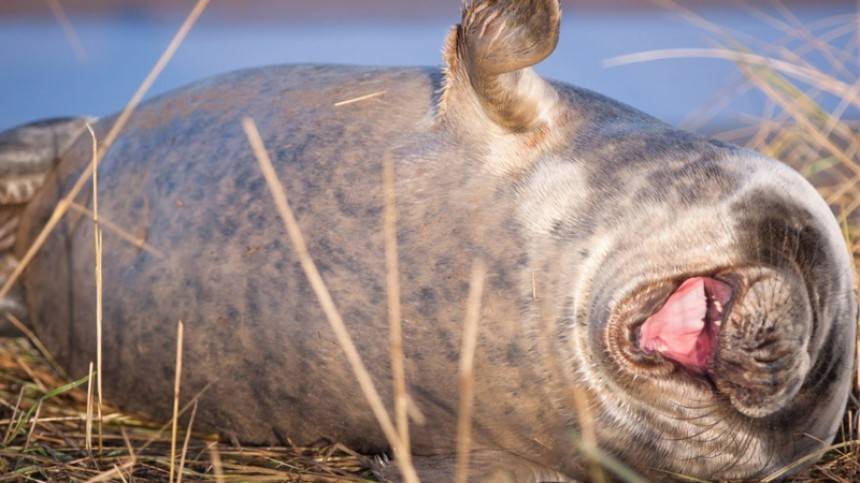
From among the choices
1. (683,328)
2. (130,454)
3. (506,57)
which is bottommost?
(130,454)

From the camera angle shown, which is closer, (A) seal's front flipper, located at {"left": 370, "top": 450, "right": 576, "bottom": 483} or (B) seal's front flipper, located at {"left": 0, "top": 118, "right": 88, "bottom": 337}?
(A) seal's front flipper, located at {"left": 370, "top": 450, "right": 576, "bottom": 483}

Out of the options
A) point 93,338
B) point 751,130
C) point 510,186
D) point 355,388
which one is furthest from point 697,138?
point 751,130

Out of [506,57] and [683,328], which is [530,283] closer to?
[683,328]

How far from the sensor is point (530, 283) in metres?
Answer: 2.28

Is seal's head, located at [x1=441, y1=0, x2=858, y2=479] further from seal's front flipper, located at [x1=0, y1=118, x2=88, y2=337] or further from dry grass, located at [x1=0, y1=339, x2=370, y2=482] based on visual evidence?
seal's front flipper, located at [x1=0, y1=118, x2=88, y2=337]

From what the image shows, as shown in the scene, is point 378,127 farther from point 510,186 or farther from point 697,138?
point 697,138

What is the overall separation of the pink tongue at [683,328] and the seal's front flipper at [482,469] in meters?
0.35

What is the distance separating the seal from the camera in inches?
89.3

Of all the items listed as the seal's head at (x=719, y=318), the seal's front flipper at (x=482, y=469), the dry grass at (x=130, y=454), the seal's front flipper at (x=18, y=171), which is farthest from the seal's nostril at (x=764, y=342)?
the seal's front flipper at (x=18, y=171)

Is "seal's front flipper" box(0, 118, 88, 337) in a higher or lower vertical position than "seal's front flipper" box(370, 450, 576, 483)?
higher

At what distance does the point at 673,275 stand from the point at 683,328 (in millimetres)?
143

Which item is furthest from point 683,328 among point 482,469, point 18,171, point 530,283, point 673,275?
point 18,171

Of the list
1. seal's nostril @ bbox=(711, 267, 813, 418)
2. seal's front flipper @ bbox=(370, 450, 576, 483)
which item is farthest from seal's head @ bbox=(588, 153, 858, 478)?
seal's front flipper @ bbox=(370, 450, 576, 483)

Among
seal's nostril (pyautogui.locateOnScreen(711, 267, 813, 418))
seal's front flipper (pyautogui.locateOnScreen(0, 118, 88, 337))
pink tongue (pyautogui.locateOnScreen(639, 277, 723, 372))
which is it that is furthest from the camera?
seal's front flipper (pyautogui.locateOnScreen(0, 118, 88, 337))
